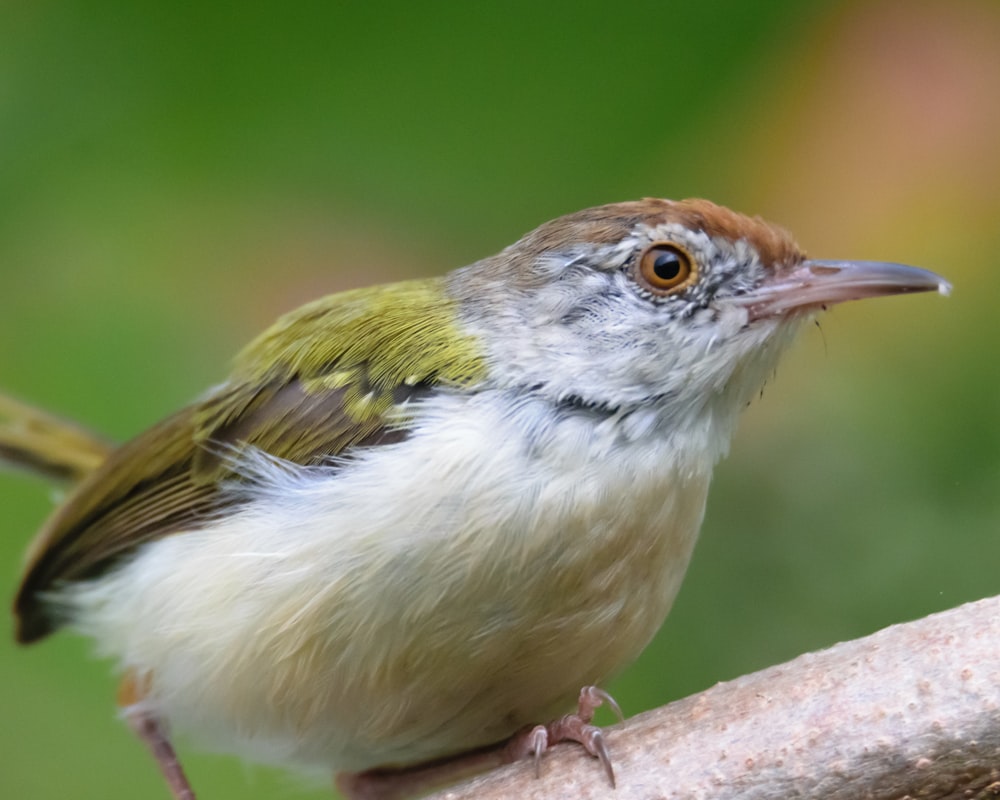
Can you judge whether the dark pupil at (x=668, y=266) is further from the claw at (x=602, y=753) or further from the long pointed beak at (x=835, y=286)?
the claw at (x=602, y=753)

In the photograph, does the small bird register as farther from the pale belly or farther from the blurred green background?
the blurred green background

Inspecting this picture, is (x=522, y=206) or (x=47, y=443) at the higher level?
(x=522, y=206)

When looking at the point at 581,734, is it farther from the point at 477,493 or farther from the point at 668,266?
the point at 668,266

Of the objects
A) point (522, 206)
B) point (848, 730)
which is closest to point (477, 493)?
point (848, 730)

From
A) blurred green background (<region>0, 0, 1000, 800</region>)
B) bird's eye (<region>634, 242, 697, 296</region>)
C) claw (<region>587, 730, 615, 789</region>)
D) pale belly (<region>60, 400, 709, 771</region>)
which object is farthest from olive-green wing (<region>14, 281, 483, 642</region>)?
claw (<region>587, 730, 615, 789</region>)

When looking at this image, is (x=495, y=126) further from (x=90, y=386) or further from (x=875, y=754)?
(x=875, y=754)

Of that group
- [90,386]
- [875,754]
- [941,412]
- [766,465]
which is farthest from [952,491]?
[90,386]
